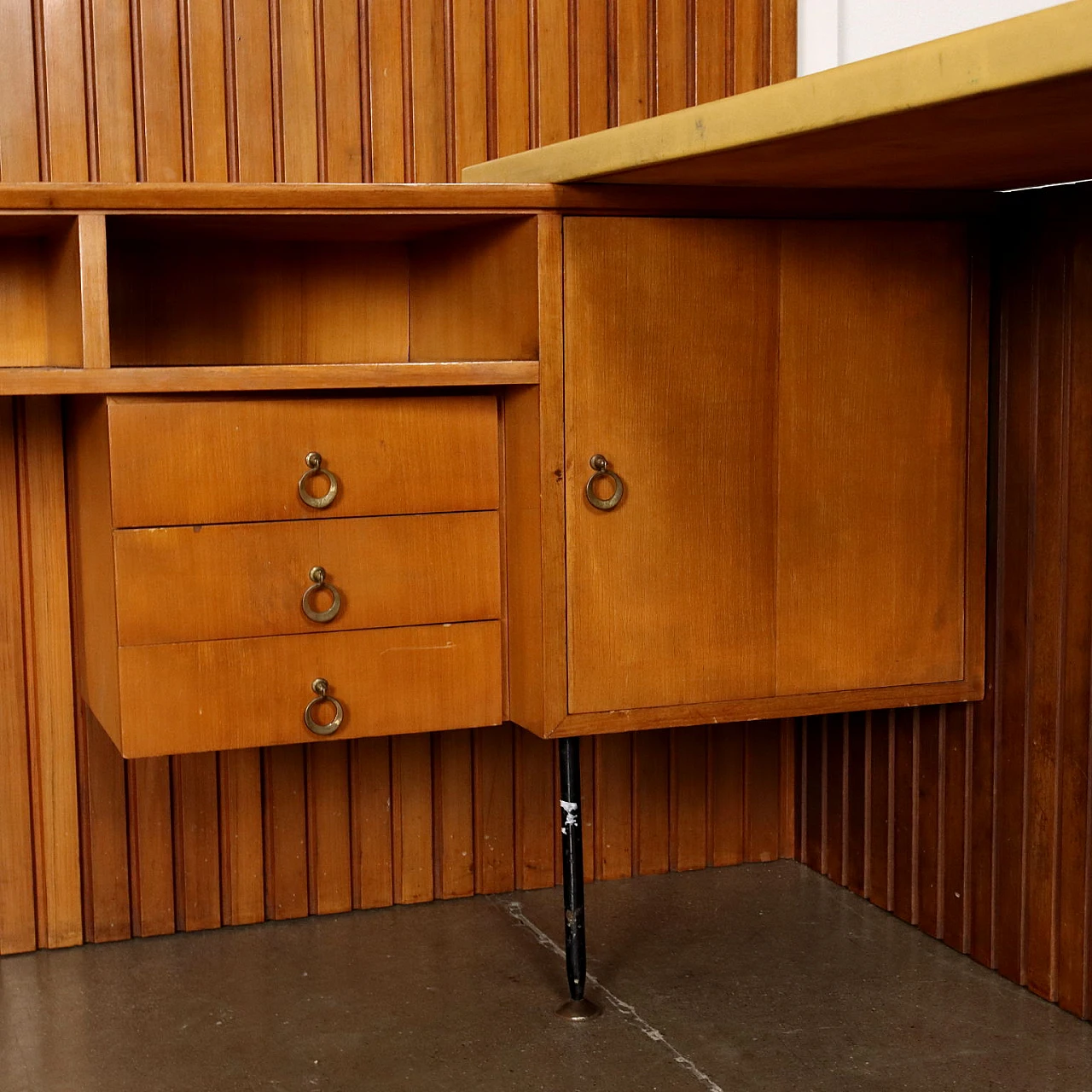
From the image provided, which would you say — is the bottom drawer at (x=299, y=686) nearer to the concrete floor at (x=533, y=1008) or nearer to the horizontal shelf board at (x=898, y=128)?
the concrete floor at (x=533, y=1008)

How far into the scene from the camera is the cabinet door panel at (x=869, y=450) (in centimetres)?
213

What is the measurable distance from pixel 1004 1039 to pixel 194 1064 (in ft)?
3.70

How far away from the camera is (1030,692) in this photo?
2244mm

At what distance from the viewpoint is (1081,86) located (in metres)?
1.30

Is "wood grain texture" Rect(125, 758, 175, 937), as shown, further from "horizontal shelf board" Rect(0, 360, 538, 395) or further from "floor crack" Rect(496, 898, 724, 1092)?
"horizontal shelf board" Rect(0, 360, 538, 395)

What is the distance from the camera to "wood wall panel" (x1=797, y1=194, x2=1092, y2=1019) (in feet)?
7.02

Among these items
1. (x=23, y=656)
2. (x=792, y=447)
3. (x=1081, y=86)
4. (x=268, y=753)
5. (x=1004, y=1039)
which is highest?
(x=1081, y=86)

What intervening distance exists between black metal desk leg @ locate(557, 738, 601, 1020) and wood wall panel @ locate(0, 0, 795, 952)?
55 cm

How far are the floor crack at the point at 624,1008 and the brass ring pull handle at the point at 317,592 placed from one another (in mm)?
744

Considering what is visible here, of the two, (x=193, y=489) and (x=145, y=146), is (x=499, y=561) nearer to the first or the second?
(x=193, y=489)

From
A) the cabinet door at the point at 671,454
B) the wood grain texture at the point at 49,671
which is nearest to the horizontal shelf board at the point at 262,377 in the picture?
the cabinet door at the point at 671,454

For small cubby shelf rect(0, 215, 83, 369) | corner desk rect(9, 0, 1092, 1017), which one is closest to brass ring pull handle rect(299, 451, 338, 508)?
corner desk rect(9, 0, 1092, 1017)

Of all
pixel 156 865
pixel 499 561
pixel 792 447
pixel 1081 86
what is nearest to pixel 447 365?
pixel 499 561

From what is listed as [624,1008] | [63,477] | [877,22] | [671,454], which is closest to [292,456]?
[671,454]
